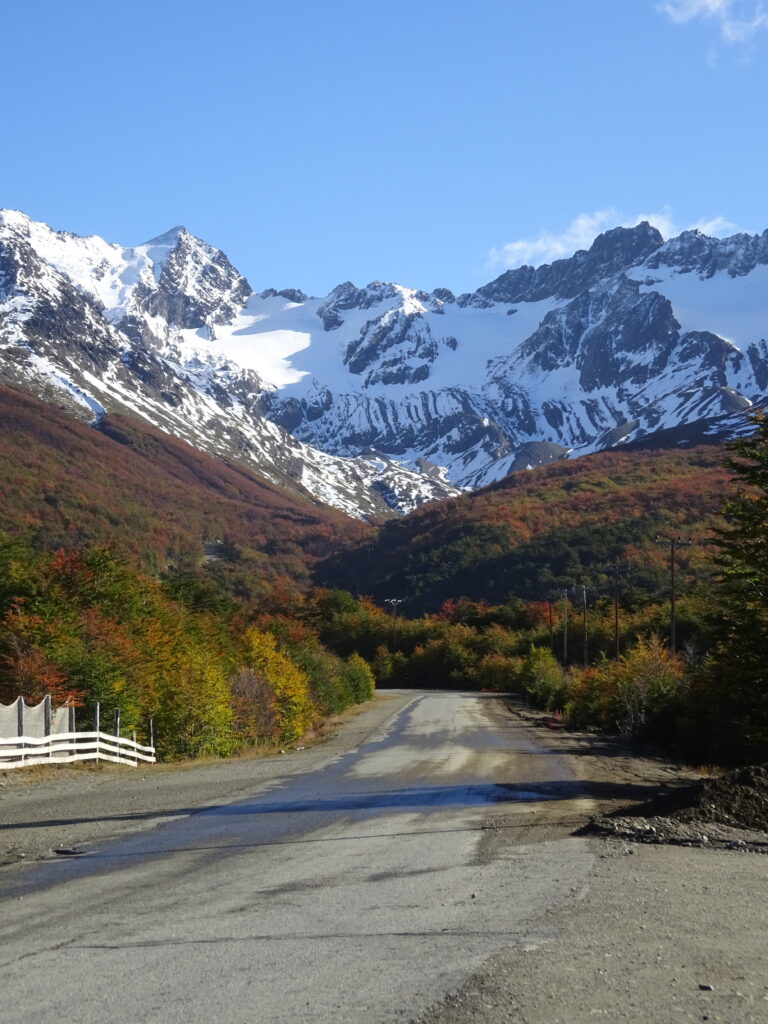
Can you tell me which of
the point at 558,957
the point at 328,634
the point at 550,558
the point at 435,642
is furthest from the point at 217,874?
the point at 550,558

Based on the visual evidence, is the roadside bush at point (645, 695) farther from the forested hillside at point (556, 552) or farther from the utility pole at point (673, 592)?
the forested hillside at point (556, 552)

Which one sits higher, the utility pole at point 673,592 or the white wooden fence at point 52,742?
the utility pole at point 673,592

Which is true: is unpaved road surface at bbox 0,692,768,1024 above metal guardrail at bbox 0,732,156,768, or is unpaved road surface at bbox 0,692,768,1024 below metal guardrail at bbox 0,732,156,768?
below

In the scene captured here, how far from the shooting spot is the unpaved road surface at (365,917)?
652 cm

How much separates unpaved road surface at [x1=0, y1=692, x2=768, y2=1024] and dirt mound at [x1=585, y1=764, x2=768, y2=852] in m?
0.58

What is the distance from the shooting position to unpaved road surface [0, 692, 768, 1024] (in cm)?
652

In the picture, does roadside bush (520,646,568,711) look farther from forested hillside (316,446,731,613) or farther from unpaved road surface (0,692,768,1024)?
unpaved road surface (0,692,768,1024)

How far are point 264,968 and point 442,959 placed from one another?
1.19m

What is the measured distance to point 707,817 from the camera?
14.2 meters

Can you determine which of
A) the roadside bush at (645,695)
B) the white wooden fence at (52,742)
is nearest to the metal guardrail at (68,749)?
the white wooden fence at (52,742)

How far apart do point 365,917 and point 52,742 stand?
60.5 ft

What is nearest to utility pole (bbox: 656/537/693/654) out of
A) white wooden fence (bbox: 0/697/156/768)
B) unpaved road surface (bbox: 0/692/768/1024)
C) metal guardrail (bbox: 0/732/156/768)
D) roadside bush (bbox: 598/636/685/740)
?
roadside bush (bbox: 598/636/685/740)

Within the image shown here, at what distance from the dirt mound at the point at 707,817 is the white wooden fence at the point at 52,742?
13.9 meters

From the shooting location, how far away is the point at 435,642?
130m
